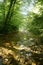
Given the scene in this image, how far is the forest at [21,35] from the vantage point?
841 cm

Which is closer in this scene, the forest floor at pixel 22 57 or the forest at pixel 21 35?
the forest floor at pixel 22 57

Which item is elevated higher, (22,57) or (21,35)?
(22,57)

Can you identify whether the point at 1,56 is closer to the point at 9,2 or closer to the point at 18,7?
the point at 9,2

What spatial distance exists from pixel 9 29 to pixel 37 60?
845 cm

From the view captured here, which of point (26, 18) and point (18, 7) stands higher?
point (18, 7)

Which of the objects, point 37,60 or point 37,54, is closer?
point 37,60

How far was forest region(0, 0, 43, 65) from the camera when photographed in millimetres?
8406

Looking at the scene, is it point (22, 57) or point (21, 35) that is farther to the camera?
point (21, 35)

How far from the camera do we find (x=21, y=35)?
16.1 metres

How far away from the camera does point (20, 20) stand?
17.3 m

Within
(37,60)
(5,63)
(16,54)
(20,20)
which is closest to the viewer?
(5,63)

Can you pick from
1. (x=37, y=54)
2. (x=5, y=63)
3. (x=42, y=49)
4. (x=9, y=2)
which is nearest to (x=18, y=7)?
(x=9, y=2)

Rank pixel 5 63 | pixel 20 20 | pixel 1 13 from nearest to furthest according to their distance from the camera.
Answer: pixel 5 63, pixel 1 13, pixel 20 20

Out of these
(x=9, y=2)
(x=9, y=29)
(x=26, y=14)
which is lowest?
(x=9, y=29)
